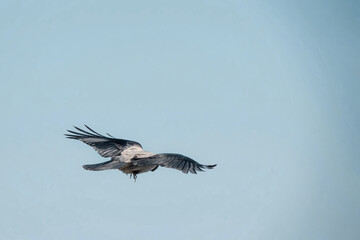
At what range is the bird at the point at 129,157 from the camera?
74.6 ft

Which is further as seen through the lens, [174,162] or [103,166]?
[103,166]

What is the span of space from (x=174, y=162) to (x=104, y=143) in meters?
3.67

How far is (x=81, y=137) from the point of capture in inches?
1024

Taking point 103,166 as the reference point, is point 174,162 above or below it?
above

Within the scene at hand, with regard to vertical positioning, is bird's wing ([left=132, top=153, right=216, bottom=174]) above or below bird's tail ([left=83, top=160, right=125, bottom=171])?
above

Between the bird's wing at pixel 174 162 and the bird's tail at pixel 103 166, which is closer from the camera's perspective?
the bird's wing at pixel 174 162

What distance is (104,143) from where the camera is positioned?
2573cm

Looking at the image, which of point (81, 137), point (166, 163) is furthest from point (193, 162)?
point (81, 137)

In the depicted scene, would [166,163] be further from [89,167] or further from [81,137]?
[81,137]

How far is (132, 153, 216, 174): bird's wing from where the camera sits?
73.7 ft

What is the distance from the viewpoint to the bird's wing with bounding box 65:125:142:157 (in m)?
25.1

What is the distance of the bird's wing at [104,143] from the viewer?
2508 cm

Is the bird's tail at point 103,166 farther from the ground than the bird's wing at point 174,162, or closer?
closer

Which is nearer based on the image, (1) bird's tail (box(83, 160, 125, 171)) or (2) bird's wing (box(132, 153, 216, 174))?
(2) bird's wing (box(132, 153, 216, 174))
